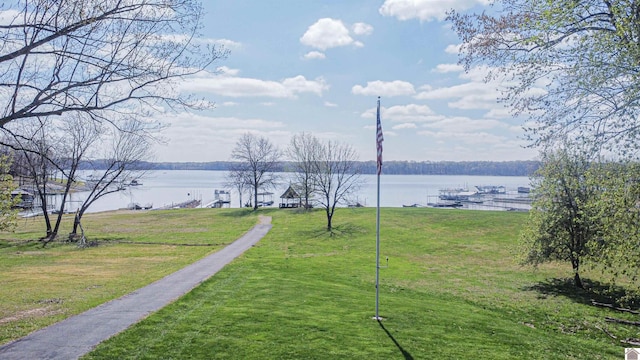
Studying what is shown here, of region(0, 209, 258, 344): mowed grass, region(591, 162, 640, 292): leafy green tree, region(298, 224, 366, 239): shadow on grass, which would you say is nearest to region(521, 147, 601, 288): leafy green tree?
region(591, 162, 640, 292): leafy green tree

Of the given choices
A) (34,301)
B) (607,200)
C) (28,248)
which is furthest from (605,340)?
(28,248)

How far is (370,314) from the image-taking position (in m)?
13.3

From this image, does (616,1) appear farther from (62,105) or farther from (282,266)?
(282,266)

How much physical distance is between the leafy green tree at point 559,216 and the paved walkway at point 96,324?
1772 centimetres

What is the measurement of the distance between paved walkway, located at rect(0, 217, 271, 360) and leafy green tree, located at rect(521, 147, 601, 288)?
17717 millimetres

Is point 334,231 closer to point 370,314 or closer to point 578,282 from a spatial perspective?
point 578,282

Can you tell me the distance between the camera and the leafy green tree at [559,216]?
77.0 feet

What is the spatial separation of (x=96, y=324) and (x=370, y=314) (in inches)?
291

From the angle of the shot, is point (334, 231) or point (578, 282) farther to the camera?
point (334, 231)

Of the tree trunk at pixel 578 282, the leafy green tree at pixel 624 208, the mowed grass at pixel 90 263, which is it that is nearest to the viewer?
the leafy green tree at pixel 624 208

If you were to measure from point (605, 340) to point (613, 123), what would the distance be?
7.78 metres

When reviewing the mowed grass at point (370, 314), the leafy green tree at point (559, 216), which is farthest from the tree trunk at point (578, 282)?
the mowed grass at point (370, 314)

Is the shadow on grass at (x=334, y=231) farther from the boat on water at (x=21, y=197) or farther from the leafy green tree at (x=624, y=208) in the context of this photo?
the leafy green tree at (x=624, y=208)

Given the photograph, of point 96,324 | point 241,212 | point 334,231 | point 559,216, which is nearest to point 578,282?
point 559,216
